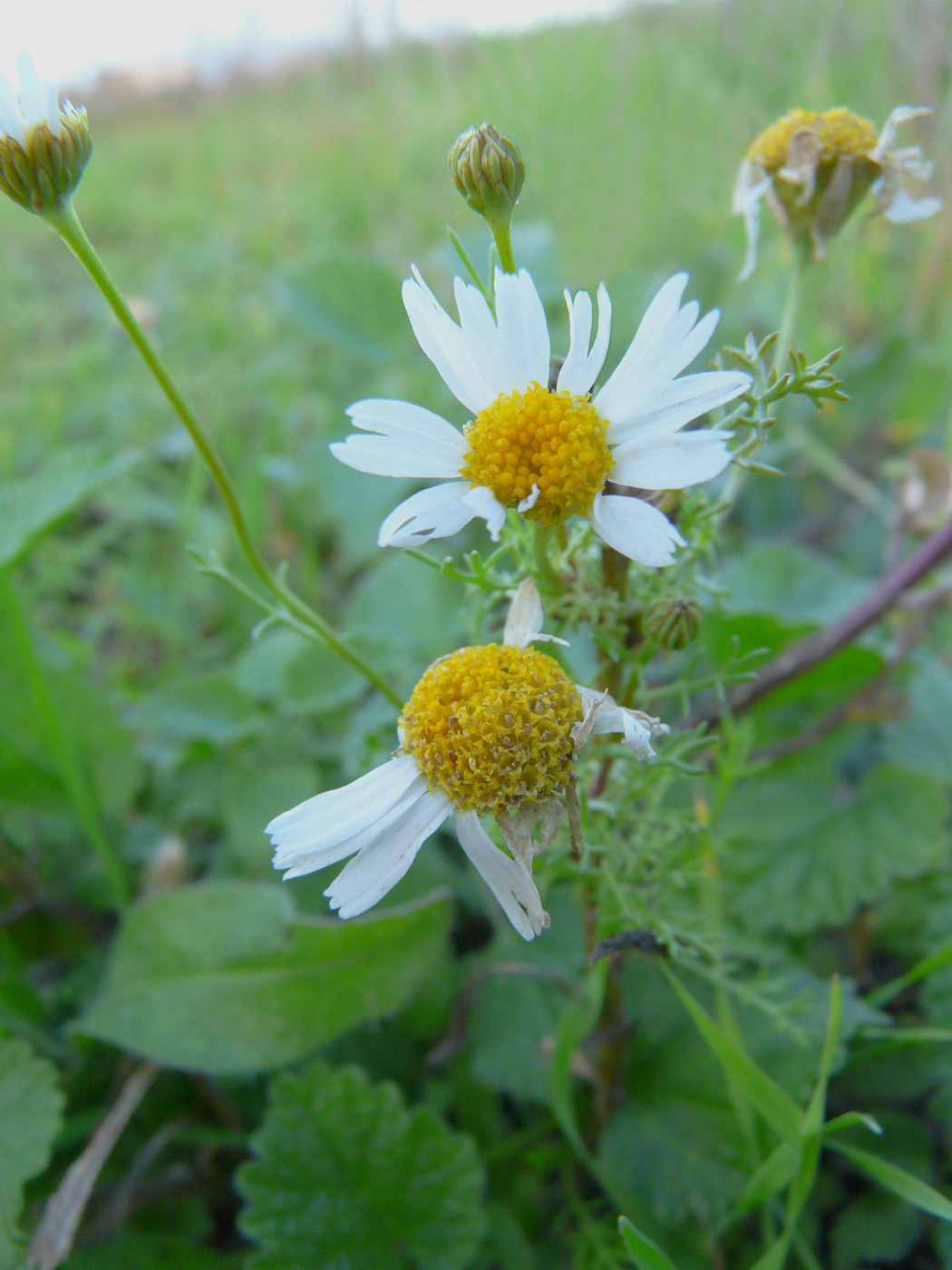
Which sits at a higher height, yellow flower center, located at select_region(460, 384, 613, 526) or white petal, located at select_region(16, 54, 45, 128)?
white petal, located at select_region(16, 54, 45, 128)

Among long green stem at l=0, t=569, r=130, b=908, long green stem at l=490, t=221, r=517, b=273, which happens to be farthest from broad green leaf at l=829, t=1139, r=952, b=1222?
long green stem at l=0, t=569, r=130, b=908

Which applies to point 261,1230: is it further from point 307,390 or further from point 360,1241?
point 307,390

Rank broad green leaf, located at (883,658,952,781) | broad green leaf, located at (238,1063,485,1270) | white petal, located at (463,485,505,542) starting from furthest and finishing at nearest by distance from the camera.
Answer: broad green leaf, located at (883,658,952,781)
broad green leaf, located at (238,1063,485,1270)
white petal, located at (463,485,505,542)

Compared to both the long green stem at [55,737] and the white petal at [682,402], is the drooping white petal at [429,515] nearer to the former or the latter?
the white petal at [682,402]

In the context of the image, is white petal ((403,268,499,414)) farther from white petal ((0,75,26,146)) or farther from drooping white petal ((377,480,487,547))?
white petal ((0,75,26,146))

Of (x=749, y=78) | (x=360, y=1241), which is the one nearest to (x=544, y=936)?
(x=360, y=1241)

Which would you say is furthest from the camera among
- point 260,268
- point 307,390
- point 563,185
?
point 260,268

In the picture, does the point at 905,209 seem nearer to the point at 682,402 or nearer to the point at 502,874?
the point at 682,402
